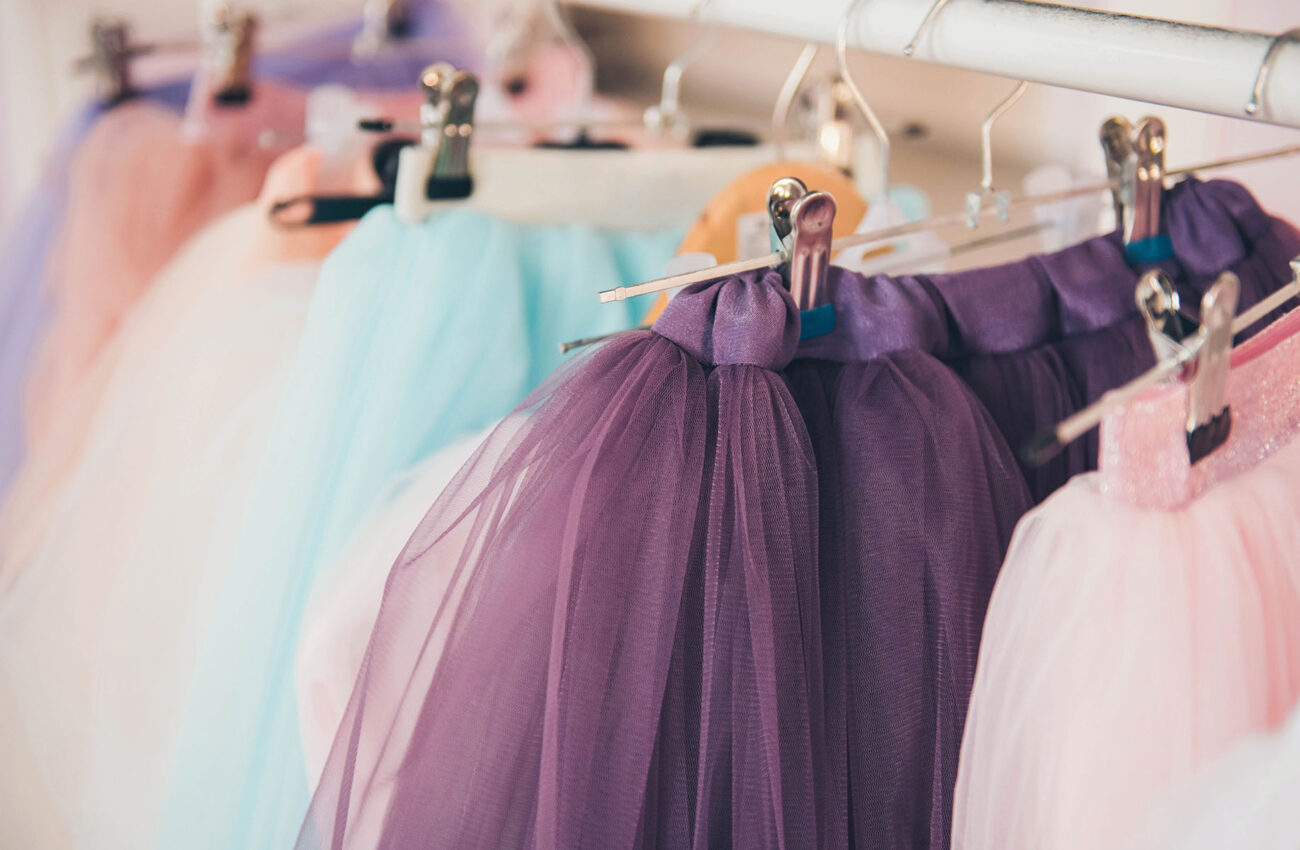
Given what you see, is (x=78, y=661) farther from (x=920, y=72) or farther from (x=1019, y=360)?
(x=920, y=72)

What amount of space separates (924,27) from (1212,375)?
0.20m

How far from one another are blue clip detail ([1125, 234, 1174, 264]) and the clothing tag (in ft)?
0.64

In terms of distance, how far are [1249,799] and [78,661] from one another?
2.10ft

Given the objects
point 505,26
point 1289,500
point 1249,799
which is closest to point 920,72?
point 505,26

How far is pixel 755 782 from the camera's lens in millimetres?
373

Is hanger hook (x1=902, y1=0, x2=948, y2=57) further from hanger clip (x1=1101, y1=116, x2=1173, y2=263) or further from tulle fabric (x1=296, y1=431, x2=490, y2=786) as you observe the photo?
tulle fabric (x1=296, y1=431, x2=490, y2=786)

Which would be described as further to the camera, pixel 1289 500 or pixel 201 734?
pixel 201 734

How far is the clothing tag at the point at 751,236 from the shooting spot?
57cm

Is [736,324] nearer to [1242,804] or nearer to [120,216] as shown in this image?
[1242,804]

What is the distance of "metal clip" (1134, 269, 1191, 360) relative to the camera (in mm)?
370

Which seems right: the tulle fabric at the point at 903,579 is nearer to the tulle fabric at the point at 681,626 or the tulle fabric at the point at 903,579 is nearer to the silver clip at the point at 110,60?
the tulle fabric at the point at 681,626

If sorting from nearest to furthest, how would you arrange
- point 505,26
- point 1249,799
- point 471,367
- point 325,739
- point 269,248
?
point 1249,799
point 325,739
point 471,367
point 269,248
point 505,26

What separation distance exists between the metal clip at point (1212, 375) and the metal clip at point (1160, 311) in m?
0.01

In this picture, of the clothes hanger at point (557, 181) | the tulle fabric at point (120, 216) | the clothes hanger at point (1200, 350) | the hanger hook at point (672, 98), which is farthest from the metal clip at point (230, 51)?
the clothes hanger at point (1200, 350)
